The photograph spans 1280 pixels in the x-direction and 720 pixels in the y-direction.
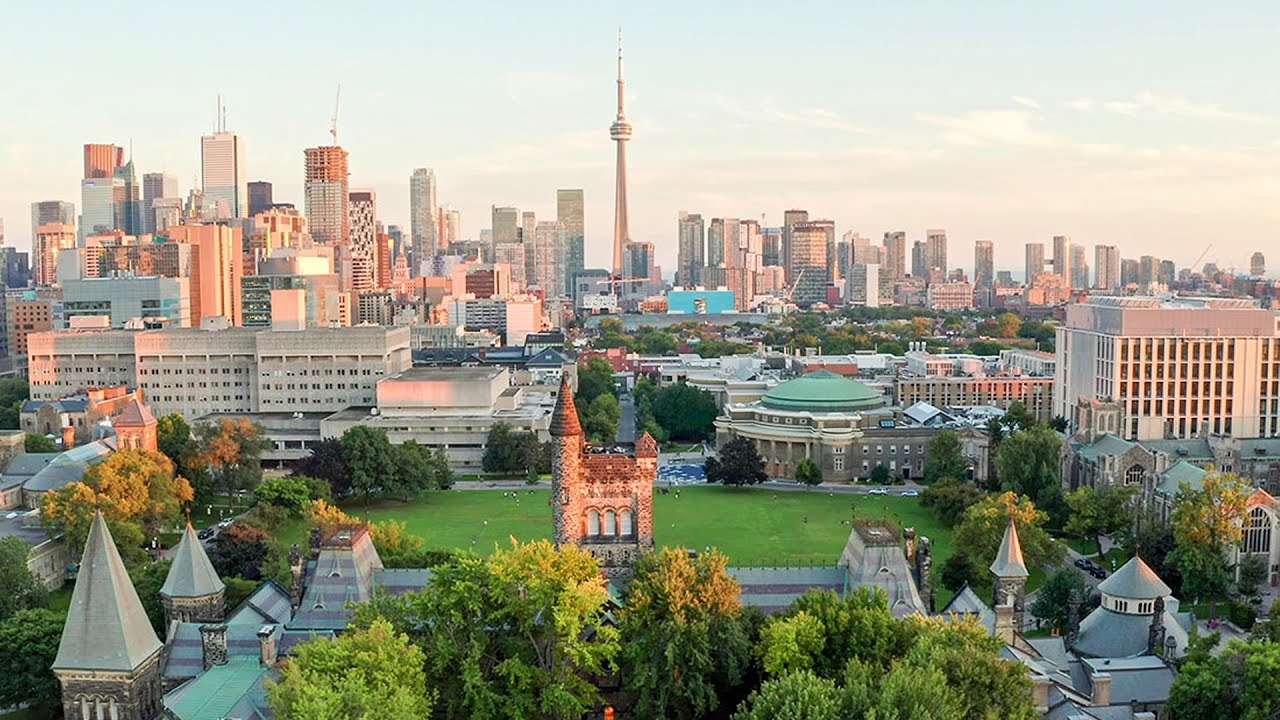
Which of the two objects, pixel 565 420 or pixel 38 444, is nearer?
pixel 565 420

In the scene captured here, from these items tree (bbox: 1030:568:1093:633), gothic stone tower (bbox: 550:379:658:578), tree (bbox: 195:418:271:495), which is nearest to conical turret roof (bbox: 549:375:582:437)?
gothic stone tower (bbox: 550:379:658:578)

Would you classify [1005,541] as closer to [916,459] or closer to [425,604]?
[425,604]

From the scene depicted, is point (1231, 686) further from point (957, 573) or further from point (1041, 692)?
point (957, 573)

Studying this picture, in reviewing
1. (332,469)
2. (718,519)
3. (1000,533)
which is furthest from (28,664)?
(718,519)

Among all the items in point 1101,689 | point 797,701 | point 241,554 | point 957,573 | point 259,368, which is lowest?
point 957,573

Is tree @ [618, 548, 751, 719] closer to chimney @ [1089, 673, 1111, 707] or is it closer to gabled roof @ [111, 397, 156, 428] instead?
chimney @ [1089, 673, 1111, 707]

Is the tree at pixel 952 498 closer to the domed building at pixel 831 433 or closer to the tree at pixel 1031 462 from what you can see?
the tree at pixel 1031 462

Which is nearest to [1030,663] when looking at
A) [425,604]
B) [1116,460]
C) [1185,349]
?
[425,604]
